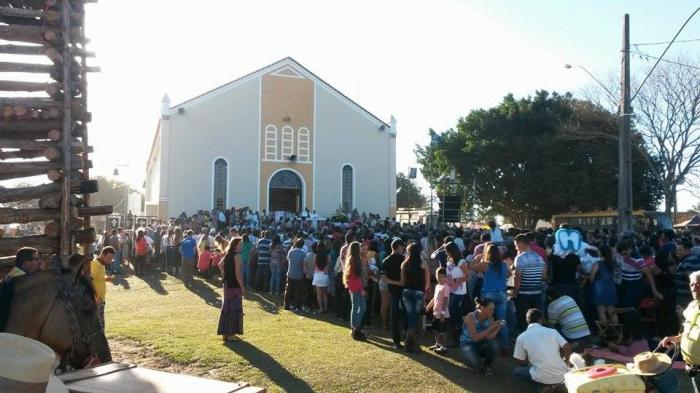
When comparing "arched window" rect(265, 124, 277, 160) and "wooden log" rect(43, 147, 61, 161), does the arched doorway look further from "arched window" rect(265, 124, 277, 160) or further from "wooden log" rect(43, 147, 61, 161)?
"wooden log" rect(43, 147, 61, 161)

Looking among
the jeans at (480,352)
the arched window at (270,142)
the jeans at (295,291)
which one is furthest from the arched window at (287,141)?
the jeans at (480,352)

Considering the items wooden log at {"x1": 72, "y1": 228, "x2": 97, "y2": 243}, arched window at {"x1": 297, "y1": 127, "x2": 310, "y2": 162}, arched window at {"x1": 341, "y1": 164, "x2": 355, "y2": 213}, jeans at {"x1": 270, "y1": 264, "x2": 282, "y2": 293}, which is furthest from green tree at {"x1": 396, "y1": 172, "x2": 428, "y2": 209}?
wooden log at {"x1": 72, "y1": 228, "x2": 97, "y2": 243}

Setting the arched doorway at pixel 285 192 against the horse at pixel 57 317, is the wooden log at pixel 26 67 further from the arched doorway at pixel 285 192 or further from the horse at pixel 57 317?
the arched doorway at pixel 285 192

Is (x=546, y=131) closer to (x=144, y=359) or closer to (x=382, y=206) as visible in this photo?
(x=382, y=206)

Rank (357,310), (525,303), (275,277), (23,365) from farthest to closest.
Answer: (275,277) < (357,310) < (525,303) < (23,365)

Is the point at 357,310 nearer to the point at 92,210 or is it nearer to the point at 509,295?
the point at 509,295

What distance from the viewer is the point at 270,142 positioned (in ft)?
116

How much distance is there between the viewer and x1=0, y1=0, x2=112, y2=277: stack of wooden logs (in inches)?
305

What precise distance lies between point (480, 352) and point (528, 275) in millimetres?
1743

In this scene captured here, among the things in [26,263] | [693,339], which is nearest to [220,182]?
[26,263]

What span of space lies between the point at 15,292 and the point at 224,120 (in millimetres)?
30086

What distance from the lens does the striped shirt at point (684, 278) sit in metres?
9.56

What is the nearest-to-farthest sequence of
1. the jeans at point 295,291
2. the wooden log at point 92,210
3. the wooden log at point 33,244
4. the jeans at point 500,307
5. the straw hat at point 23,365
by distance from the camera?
the straw hat at point 23,365
the wooden log at point 33,244
the wooden log at point 92,210
the jeans at point 500,307
the jeans at point 295,291

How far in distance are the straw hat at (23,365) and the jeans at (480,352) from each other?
6092mm
